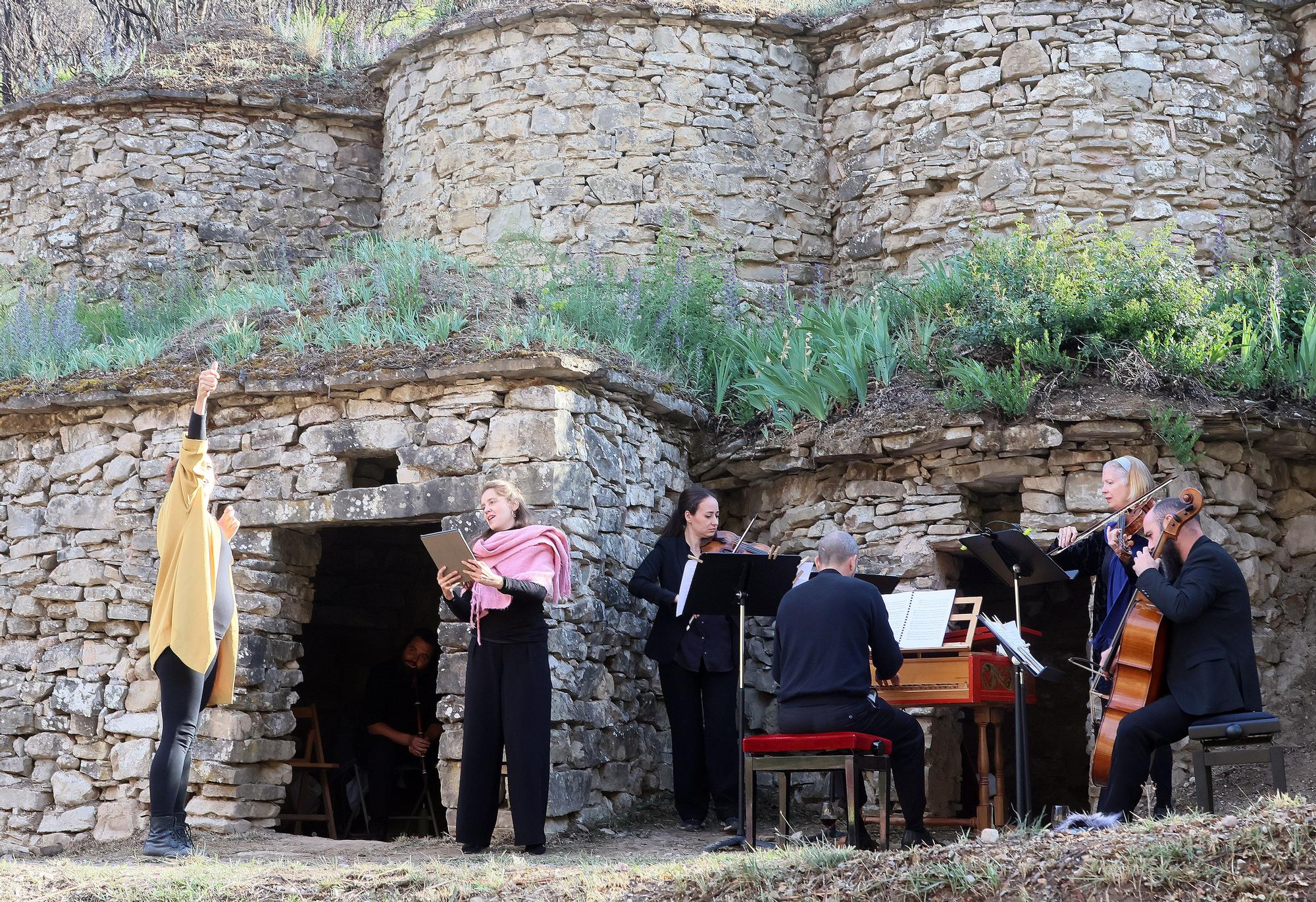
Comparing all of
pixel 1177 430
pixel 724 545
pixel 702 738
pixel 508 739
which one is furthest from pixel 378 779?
pixel 1177 430

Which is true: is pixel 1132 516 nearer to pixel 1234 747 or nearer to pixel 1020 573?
pixel 1020 573

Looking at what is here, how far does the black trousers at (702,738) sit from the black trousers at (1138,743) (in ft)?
8.21

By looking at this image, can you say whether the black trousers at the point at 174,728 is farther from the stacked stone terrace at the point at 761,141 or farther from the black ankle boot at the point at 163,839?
the stacked stone terrace at the point at 761,141

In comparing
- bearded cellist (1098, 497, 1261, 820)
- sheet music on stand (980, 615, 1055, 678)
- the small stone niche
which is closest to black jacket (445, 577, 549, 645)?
the small stone niche

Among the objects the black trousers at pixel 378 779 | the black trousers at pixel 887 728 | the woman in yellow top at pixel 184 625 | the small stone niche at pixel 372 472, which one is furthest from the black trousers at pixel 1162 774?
the black trousers at pixel 378 779

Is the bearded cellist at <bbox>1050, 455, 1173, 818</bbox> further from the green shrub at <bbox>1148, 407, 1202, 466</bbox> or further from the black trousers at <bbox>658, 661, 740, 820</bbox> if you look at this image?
the black trousers at <bbox>658, 661, 740, 820</bbox>

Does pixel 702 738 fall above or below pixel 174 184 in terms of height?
below

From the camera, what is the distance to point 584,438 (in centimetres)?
764

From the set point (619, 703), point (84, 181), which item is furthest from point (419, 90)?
point (619, 703)

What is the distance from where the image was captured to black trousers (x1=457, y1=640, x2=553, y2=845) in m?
6.37

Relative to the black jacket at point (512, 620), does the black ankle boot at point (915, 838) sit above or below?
below

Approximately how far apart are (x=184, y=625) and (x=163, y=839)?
93cm

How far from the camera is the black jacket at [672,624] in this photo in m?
7.58

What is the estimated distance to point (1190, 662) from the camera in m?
5.48
